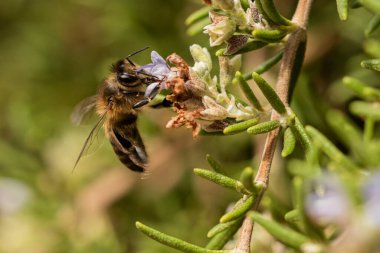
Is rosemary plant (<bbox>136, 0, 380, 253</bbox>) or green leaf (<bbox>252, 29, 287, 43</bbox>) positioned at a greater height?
green leaf (<bbox>252, 29, 287, 43</bbox>)

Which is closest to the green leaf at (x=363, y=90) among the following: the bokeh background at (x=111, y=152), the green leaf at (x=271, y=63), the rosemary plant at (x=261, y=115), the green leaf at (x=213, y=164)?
the rosemary plant at (x=261, y=115)

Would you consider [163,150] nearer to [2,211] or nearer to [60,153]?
[60,153]

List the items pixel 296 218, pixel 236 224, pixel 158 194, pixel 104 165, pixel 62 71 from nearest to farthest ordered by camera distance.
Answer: pixel 296 218 < pixel 236 224 < pixel 158 194 < pixel 104 165 < pixel 62 71

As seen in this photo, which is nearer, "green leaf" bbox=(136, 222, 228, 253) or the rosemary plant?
the rosemary plant

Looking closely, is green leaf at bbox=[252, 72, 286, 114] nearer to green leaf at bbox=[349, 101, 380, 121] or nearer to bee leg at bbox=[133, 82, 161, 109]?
green leaf at bbox=[349, 101, 380, 121]

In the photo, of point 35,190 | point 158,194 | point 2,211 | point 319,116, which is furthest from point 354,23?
point 2,211

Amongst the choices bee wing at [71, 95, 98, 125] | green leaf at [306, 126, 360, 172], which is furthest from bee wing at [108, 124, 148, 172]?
green leaf at [306, 126, 360, 172]

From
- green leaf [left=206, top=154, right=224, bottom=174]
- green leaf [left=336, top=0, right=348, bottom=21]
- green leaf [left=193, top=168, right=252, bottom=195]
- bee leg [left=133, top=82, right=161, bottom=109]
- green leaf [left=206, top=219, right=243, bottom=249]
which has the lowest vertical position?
green leaf [left=206, top=219, right=243, bottom=249]
